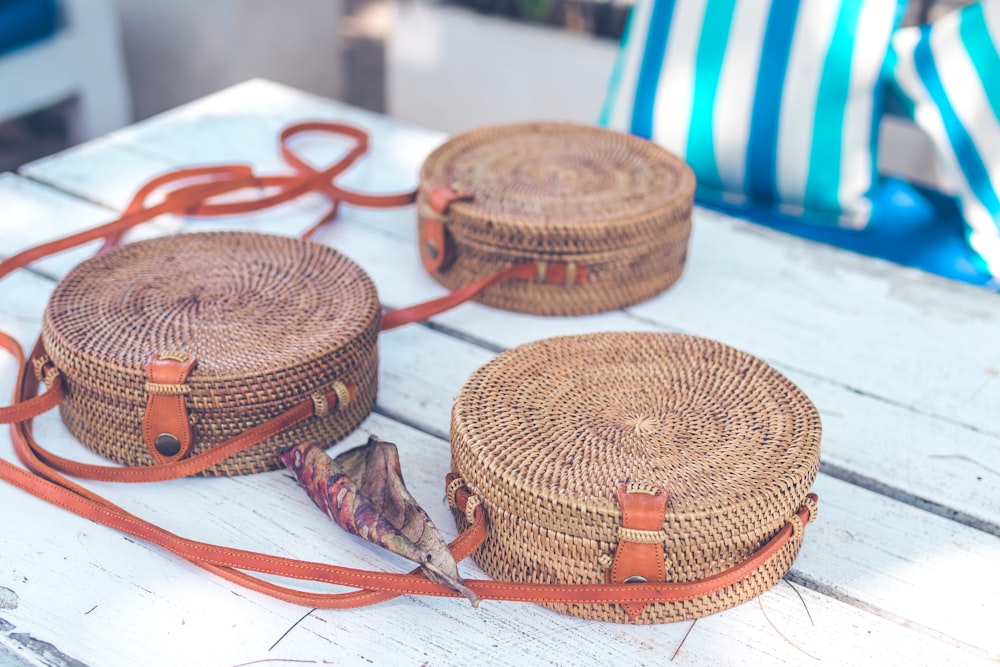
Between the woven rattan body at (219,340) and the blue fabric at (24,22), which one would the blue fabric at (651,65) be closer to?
the woven rattan body at (219,340)

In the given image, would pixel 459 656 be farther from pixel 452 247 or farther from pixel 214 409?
pixel 452 247

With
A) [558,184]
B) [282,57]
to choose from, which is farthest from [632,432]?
[282,57]

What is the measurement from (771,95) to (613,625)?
34.2 inches

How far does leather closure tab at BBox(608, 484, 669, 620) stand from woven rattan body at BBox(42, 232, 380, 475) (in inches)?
10.3

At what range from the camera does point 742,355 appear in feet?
2.64

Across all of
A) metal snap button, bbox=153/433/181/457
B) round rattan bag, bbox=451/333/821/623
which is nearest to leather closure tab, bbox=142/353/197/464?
metal snap button, bbox=153/433/181/457

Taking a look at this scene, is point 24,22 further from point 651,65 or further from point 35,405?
point 35,405

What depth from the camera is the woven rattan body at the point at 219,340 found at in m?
0.76

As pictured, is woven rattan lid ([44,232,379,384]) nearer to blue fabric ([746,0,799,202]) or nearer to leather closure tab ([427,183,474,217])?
leather closure tab ([427,183,474,217])

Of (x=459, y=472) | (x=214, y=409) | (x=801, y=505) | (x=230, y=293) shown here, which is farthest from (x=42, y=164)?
(x=801, y=505)

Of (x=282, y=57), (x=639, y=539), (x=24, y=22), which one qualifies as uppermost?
(x=639, y=539)

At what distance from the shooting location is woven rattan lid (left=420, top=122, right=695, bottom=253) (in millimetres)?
961

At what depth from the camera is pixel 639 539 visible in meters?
0.64

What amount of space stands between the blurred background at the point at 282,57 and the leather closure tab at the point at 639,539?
1547 millimetres
